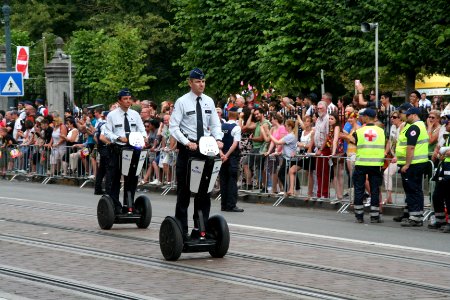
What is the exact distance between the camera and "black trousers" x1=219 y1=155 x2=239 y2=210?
19781 millimetres

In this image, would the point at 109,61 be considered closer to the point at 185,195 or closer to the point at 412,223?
the point at 412,223

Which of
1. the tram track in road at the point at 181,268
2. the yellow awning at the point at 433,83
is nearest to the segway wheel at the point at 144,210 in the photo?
the tram track in road at the point at 181,268

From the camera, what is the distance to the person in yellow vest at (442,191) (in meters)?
16.5

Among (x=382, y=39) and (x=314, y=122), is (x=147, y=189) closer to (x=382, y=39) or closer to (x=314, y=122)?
(x=314, y=122)

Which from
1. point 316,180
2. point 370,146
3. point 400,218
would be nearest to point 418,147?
point 370,146

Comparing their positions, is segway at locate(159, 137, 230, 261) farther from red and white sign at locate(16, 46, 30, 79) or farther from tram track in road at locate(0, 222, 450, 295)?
red and white sign at locate(16, 46, 30, 79)

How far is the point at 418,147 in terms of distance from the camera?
56.3ft

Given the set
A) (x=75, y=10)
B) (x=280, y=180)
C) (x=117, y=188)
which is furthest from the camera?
(x=75, y=10)

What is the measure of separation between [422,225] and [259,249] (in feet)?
15.2

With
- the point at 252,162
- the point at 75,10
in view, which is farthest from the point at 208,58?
the point at 75,10

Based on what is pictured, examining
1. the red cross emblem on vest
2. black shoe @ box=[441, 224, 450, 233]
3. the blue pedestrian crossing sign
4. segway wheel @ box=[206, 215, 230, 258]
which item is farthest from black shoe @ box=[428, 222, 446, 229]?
the blue pedestrian crossing sign

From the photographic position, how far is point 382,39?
32594 millimetres

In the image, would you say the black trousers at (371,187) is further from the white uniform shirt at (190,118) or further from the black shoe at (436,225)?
the white uniform shirt at (190,118)

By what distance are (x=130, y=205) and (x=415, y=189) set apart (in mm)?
4520
